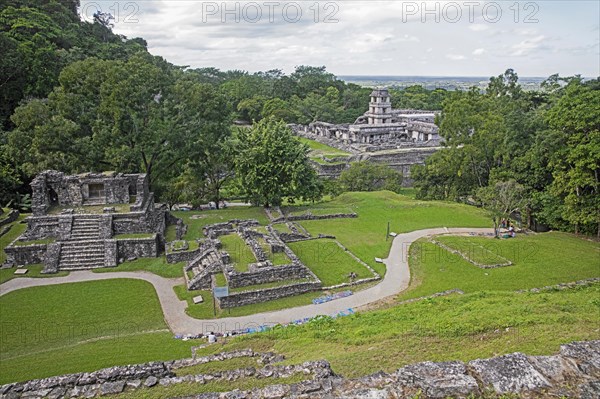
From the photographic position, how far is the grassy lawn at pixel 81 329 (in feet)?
43.0

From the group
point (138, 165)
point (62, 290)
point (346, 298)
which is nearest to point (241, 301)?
point (346, 298)

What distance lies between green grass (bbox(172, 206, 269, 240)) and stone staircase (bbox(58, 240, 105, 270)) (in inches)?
192

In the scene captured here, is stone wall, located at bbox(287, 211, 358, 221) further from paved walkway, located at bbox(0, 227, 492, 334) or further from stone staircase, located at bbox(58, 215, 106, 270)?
stone staircase, located at bbox(58, 215, 106, 270)

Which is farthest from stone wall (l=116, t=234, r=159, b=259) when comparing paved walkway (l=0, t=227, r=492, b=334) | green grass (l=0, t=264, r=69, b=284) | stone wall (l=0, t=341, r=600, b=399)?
stone wall (l=0, t=341, r=600, b=399)

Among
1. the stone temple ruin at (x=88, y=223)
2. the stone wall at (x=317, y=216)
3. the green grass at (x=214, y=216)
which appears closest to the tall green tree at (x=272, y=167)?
the green grass at (x=214, y=216)

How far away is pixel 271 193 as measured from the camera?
97.3 ft

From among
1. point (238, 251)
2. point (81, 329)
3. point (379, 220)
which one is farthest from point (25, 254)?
point (379, 220)

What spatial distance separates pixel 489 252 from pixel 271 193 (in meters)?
14.2

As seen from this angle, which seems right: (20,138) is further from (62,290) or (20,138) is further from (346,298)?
(346,298)

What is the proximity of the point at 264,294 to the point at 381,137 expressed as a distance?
5524cm

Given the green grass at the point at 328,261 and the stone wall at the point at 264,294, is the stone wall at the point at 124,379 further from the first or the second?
the green grass at the point at 328,261

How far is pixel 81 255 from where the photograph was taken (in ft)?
70.0

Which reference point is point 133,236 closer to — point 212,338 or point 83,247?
point 83,247

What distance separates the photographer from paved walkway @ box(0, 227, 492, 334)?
15984 millimetres
